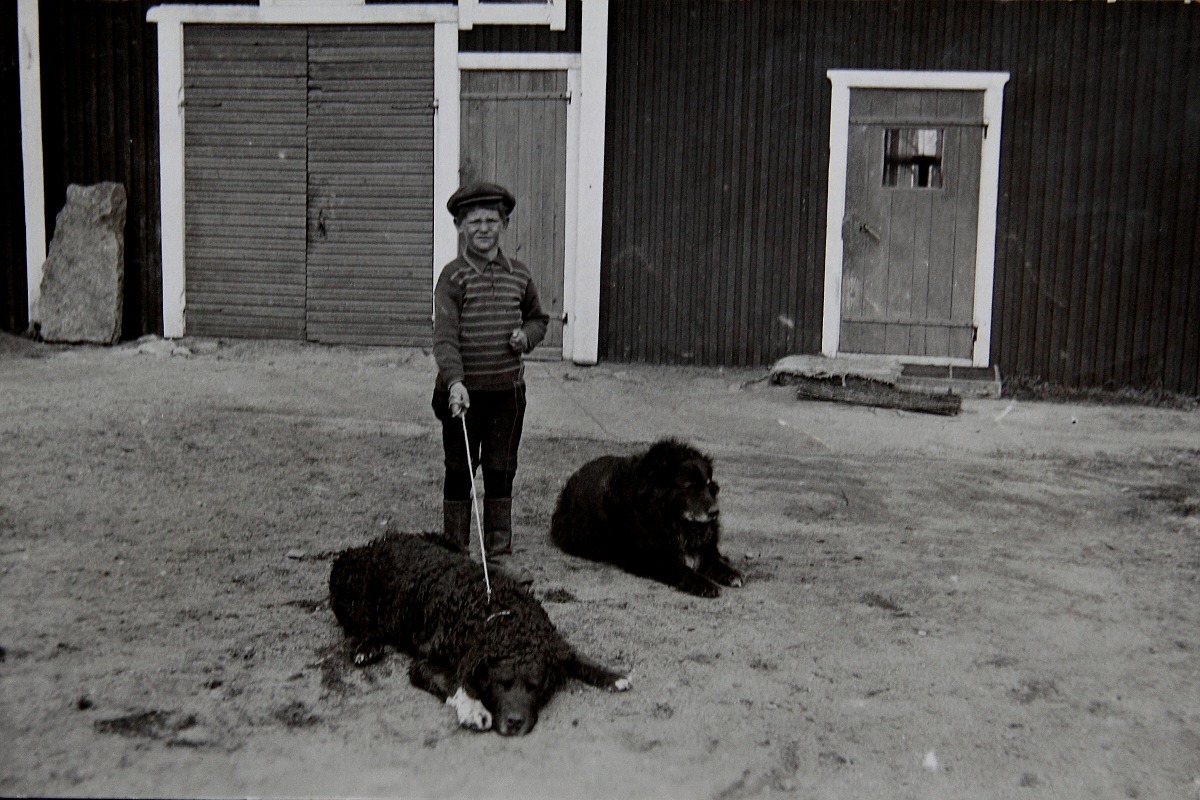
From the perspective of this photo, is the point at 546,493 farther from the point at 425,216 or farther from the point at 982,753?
the point at 425,216

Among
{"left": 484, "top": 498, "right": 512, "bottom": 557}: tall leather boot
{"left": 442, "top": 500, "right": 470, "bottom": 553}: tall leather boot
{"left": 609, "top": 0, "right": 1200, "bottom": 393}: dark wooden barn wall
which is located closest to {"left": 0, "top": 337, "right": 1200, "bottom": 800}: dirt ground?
{"left": 484, "top": 498, "right": 512, "bottom": 557}: tall leather boot

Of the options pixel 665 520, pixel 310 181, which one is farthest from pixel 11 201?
pixel 665 520

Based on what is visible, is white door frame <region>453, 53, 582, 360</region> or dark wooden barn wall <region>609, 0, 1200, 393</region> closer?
dark wooden barn wall <region>609, 0, 1200, 393</region>

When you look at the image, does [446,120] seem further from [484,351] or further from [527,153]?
[484,351]

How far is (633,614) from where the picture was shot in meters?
4.85

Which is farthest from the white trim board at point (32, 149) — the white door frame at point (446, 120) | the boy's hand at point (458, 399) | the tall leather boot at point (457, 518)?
the boy's hand at point (458, 399)

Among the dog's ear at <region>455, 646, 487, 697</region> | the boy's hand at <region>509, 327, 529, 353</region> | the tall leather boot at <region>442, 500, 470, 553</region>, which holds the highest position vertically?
the boy's hand at <region>509, 327, 529, 353</region>

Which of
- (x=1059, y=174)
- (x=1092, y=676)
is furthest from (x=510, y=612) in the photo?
(x=1059, y=174)

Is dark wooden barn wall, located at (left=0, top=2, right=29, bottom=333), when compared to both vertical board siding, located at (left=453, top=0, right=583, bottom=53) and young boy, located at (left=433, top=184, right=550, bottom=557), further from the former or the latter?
young boy, located at (left=433, top=184, right=550, bottom=557)

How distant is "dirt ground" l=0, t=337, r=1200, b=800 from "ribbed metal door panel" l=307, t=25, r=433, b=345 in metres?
2.61

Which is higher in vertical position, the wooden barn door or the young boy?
the wooden barn door

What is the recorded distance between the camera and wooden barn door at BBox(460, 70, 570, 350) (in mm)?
11422

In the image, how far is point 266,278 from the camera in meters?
11.8

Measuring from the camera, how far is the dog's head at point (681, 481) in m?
5.14
